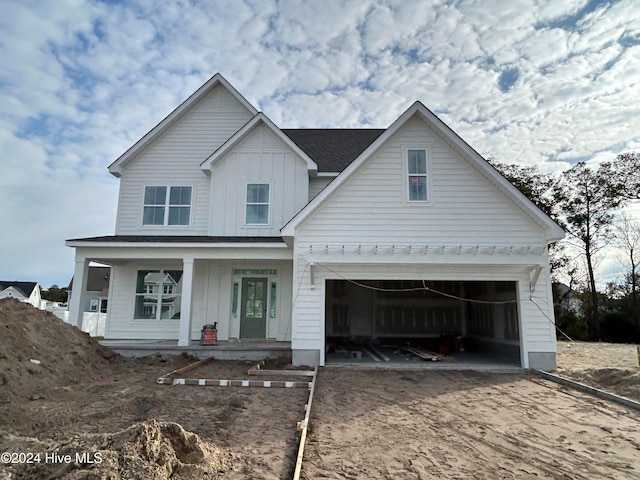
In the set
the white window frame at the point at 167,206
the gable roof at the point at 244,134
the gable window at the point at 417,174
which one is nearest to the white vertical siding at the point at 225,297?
the white window frame at the point at 167,206

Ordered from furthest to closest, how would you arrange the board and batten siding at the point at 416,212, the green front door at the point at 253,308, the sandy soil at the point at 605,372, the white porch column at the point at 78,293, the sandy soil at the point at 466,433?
the green front door at the point at 253,308 → the white porch column at the point at 78,293 → the board and batten siding at the point at 416,212 → the sandy soil at the point at 605,372 → the sandy soil at the point at 466,433

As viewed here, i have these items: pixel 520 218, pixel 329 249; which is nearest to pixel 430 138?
pixel 520 218

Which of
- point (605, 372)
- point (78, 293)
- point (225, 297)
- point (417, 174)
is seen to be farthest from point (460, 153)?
point (78, 293)

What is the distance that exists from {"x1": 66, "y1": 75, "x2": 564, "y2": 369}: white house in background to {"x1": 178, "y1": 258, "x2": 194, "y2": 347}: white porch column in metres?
0.03

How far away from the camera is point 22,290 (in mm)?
49250

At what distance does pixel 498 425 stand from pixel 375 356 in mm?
6786

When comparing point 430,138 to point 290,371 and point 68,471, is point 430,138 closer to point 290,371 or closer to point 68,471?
point 290,371

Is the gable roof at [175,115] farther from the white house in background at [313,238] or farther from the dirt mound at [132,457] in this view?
the dirt mound at [132,457]

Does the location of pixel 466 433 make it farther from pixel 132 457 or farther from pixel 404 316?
pixel 404 316

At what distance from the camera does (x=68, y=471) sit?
11.5 feet

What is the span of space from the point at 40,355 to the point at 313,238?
22.8 feet

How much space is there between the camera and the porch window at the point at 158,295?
1386 centimetres

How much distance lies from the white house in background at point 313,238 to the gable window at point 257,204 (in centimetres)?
4

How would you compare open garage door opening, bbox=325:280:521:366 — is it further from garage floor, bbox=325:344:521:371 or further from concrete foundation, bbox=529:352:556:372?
concrete foundation, bbox=529:352:556:372
